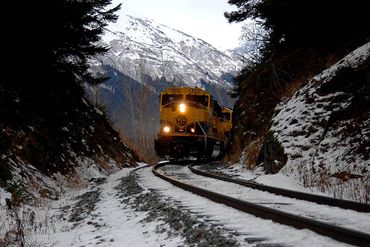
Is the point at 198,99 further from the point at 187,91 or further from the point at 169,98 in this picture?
the point at 169,98

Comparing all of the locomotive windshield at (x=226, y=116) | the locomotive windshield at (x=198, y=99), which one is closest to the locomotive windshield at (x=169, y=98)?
the locomotive windshield at (x=198, y=99)

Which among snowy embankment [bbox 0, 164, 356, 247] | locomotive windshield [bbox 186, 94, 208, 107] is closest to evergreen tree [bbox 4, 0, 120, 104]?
snowy embankment [bbox 0, 164, 356, 247]

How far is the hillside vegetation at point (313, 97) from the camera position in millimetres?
9281

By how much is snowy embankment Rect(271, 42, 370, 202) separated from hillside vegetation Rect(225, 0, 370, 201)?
0.03 m

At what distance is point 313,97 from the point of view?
1202 cm

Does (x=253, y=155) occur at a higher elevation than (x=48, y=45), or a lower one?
lower

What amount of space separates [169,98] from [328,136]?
13.2 meters

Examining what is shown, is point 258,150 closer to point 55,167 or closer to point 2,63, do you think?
point 55,167

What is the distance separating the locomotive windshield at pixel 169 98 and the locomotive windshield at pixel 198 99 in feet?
1.53

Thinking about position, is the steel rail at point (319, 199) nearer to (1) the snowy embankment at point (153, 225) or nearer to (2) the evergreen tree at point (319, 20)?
(1) the snowy embankment at point (153, 225)

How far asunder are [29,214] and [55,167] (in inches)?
197

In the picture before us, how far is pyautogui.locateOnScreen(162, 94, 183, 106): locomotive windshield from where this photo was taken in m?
22.4

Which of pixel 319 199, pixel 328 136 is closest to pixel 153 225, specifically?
pixel 319 199

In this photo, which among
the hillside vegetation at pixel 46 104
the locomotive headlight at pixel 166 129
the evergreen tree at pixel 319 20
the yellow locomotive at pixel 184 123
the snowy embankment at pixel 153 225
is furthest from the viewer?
the locomotive headlight at pixel 166 129
